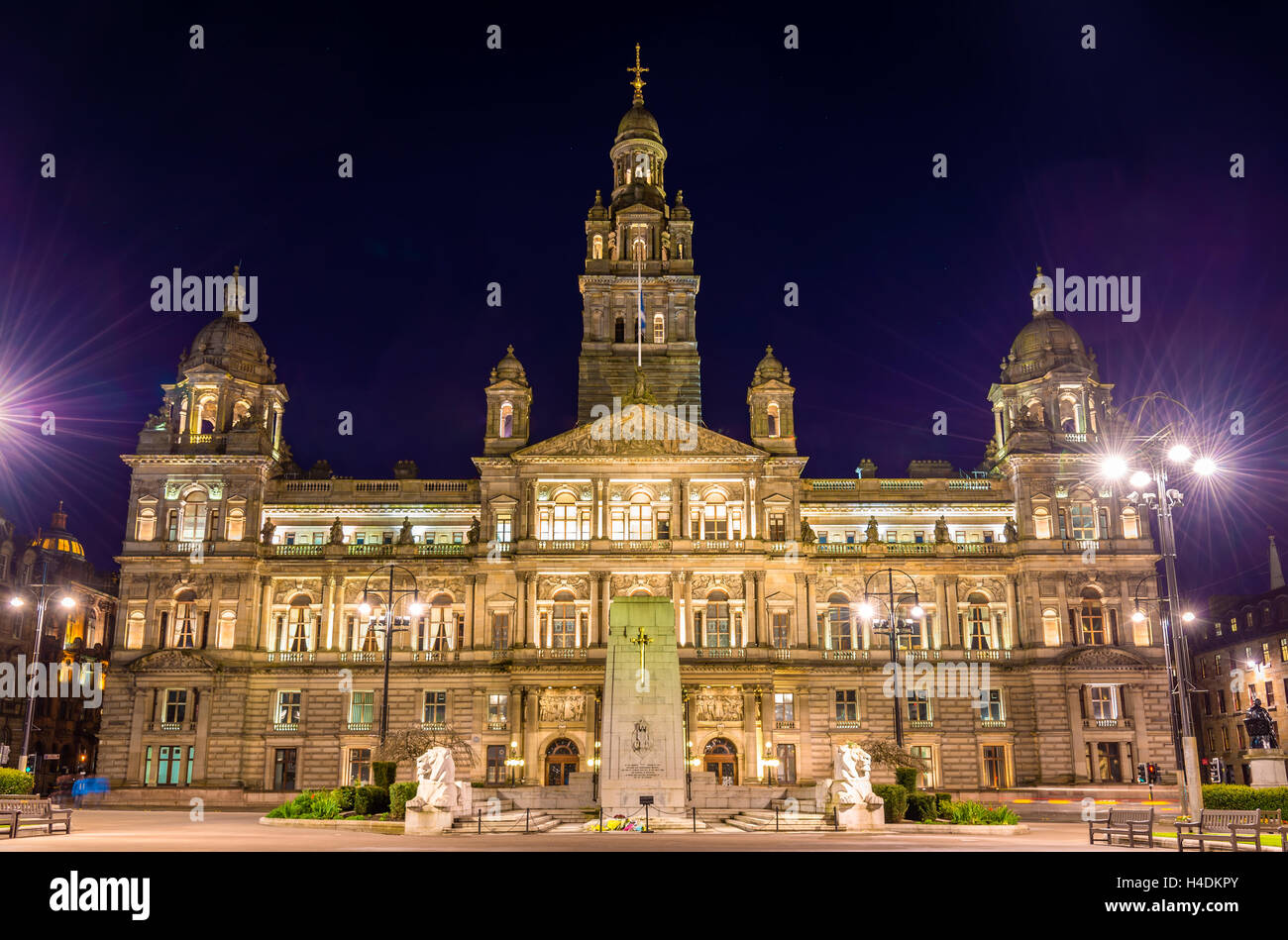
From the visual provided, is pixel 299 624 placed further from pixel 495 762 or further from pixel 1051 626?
pixel 1051 626

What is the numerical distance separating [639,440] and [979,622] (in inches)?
923

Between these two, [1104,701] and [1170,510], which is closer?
[1170,510]

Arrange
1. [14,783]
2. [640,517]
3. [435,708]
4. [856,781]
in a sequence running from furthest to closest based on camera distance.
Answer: [640,517] → [435,708] → [14,783] → [856,781]

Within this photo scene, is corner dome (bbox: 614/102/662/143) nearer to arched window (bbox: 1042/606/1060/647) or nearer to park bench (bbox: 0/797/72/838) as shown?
arched window (bbox: 1042/606/1060/647)

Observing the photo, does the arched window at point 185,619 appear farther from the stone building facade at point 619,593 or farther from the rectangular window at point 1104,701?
the rectangular window at point 1104,701

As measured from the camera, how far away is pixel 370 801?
35906 millimetres

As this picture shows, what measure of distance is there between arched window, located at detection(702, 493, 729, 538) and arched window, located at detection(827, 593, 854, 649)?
812 cm

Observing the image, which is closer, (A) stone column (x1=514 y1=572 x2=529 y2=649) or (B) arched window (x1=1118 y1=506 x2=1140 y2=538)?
(A) stone column (x1=514 y1=572 x2=529 y2=649)

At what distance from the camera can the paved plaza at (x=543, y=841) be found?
2469 cm

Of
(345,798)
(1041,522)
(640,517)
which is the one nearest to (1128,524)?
(1041,522)

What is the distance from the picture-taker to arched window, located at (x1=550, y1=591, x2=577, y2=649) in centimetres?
6512

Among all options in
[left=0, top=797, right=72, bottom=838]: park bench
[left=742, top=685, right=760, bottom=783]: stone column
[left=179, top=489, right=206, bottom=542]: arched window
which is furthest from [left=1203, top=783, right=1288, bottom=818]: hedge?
[left=179, top=489, right=206, bottom=542]: arched window
